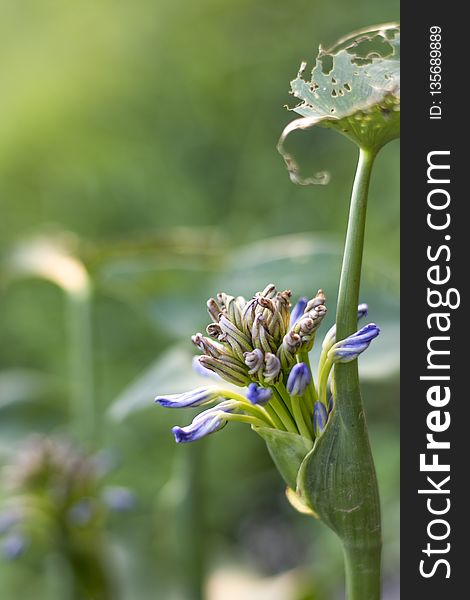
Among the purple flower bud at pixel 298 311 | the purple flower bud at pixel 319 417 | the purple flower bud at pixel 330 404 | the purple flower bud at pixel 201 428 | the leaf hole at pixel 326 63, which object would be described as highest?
the leaf hole at pixel 326 63

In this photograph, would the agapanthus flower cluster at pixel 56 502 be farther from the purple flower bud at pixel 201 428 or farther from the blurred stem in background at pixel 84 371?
the purple flower bud at pixel 201 428

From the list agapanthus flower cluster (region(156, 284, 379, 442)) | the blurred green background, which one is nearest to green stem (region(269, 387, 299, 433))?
agapanthus flower cluster (region(156, 284, 379, 442))

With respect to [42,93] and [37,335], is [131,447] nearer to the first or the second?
[37,335]

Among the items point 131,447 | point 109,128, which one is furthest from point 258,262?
point 109,128

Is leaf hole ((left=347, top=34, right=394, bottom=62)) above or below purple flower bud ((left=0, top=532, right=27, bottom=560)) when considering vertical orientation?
above

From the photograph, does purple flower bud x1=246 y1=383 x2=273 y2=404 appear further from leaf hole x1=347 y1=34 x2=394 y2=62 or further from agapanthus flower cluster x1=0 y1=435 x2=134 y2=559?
agapanthus flower cluster x1=0 y1=435 x2=134 y2=559

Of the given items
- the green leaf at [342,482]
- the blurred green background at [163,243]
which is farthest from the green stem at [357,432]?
the blurred green background at [163,243]

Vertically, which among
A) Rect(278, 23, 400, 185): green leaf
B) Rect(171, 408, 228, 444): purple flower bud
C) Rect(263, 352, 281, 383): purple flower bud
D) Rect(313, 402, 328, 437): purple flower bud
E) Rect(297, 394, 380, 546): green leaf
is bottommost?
Rect(297, 394, 380, 546): green leaf
